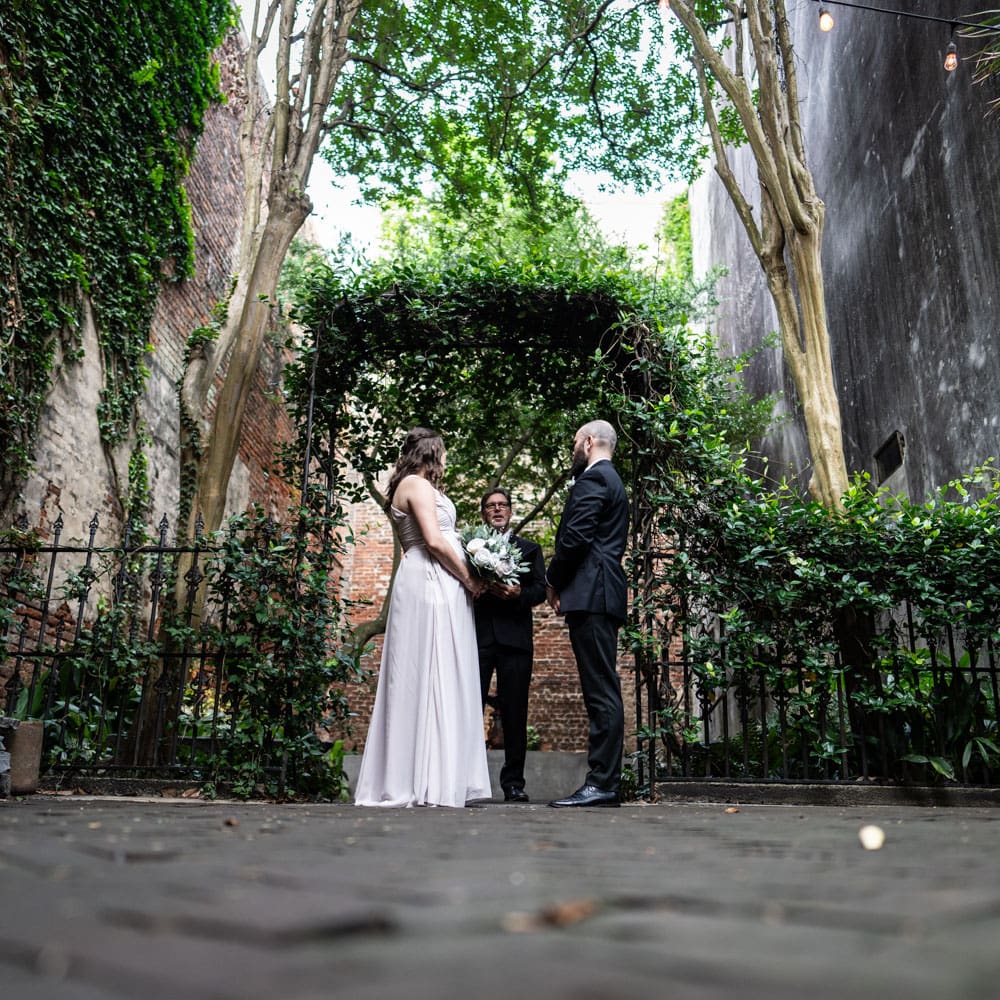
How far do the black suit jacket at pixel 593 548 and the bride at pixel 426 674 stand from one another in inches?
24.1

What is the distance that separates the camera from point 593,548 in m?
4.97

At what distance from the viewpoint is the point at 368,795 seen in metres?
5.05

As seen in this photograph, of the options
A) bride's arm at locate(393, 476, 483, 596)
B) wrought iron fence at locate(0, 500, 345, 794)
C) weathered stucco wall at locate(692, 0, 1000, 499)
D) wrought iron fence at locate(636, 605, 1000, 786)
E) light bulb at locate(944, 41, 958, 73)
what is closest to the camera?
bride's arm at locate(393, 476, 483, 596)

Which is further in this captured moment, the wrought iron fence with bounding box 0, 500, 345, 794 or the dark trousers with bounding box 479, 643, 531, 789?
the wrought iron fence with bounding box 0, 500, 345, 794

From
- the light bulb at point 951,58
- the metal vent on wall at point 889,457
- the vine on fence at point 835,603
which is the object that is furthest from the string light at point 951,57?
the vine on fence at point 835,603

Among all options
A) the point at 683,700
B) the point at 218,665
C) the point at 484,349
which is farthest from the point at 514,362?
the point at 218,665

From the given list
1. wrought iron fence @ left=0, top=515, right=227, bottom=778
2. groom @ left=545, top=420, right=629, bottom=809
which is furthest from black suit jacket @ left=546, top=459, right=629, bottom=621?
wrought iron fence @ left=0, top=515, right=227, bottom=778

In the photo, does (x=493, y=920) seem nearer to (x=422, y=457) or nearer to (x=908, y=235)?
(x=422, y=457)

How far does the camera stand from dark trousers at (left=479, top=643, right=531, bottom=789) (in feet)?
19.6

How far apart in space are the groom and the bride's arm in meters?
0.52

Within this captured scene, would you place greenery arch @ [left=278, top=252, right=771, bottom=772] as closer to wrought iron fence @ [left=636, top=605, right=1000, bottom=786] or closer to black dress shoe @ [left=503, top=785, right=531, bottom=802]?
wrought iron fence @ [left=636, top=605, right=1000, bottom=786]

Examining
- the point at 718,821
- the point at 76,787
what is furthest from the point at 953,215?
the point at 76,787

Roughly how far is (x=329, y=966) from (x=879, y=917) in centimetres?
71

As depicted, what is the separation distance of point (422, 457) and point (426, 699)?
53.2 inches
